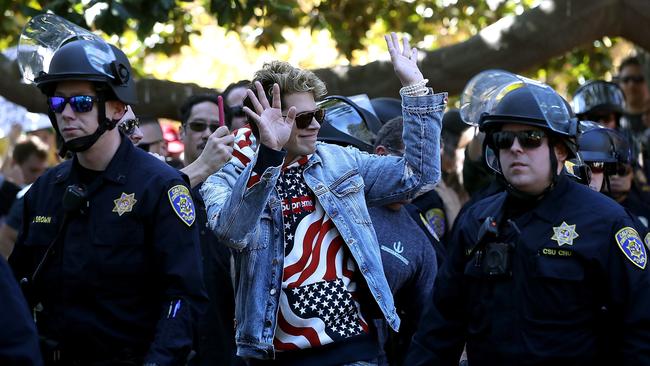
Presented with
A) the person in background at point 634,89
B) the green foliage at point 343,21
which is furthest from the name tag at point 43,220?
the person in background at point 634,89

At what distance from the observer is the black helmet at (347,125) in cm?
710

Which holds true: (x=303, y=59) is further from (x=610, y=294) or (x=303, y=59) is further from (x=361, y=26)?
(x=610, y=294)

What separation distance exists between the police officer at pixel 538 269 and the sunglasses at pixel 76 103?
5.54 ft

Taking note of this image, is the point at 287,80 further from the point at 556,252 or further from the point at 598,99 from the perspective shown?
the point at 598,99

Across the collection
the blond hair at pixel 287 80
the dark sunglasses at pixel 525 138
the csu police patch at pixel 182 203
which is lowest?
the csu police patch at pixel 182 203

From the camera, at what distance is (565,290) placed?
16.1 ft

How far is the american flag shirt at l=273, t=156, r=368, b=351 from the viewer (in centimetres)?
536

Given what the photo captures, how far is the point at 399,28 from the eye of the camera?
1342 cm

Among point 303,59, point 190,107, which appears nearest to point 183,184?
Answer: point 190,107

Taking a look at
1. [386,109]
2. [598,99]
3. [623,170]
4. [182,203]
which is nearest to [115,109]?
[182,203]

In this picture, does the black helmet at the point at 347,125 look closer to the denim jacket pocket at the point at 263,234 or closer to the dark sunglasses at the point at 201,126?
the dark sunglasses at the point at 201,126

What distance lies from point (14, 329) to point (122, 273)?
1.34 metres

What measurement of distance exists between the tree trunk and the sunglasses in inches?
242

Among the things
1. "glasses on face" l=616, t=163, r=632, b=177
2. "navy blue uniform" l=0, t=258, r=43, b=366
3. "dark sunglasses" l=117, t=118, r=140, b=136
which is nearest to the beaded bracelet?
"dark sunglasses" l=117, t=118, r=140, b=136
